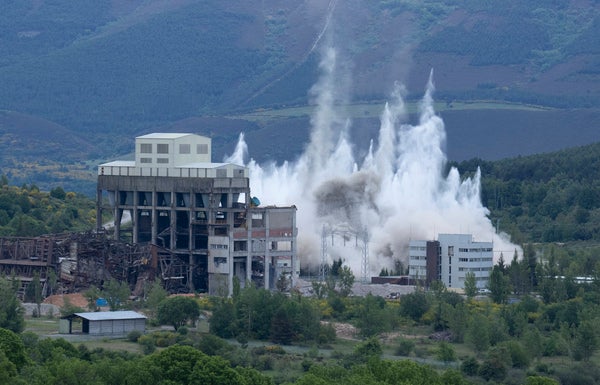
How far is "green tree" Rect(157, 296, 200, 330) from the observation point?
90.8 meters

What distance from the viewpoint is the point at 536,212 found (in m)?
151

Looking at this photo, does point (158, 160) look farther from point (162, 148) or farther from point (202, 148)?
point (202, 148)

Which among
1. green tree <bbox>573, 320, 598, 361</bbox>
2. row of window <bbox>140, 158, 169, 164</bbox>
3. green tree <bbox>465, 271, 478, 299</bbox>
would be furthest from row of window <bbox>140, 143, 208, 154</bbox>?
green tree <bbox>573, 320, 598, 361</bbox>

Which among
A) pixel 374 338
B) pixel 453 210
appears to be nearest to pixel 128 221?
pixel 453 210

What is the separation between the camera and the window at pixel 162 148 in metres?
111

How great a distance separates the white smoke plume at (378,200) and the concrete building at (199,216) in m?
11.5

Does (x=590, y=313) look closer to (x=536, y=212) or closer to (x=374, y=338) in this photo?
(x=374, y=338)

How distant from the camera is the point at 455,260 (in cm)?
11319

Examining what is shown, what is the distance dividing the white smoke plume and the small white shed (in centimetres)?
3290

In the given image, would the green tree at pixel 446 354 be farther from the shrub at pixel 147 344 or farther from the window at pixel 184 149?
the window at pixel 184 149

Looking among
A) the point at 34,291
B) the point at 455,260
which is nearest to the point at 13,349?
the point at 34,291

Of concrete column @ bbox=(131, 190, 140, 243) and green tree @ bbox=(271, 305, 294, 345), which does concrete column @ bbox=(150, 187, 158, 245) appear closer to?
concrete column @ bbox=(131, 190, 140, 243)

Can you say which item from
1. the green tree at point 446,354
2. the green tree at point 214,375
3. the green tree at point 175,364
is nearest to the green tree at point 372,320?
the green tree at point 446,354

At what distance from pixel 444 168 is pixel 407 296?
199 ft
